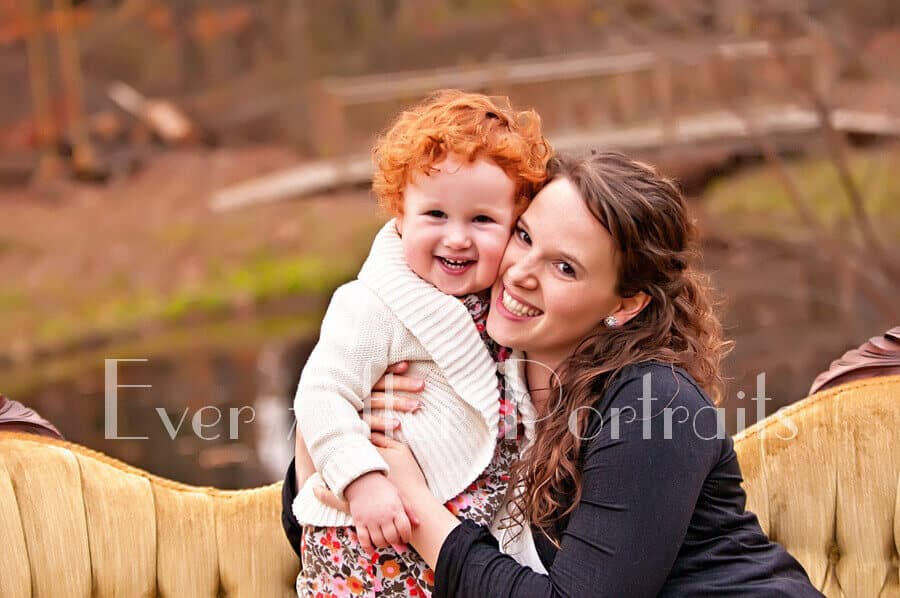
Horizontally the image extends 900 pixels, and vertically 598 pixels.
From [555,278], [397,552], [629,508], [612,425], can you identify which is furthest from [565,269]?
[397,552]

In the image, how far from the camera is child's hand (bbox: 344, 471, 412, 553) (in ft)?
4.65

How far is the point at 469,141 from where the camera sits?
1.50 metres

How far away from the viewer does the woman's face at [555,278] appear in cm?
144

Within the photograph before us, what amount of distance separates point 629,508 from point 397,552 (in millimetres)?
363

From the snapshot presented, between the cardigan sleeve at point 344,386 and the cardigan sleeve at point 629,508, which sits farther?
the cardigan sleeve at point 344,386

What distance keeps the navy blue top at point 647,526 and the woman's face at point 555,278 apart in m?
0.12

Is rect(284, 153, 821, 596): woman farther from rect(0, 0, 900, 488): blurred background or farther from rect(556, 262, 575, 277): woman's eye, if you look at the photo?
rect(0, 0, 900, 488): blurred background

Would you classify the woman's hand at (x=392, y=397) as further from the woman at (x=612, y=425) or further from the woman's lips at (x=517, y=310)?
the woman's lips at (x=517, y=310)

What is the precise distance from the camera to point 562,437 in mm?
1441

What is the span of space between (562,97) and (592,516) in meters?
4.11

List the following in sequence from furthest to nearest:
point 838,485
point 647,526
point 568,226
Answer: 1. point 838,485
2. point 568,226
3. point 647,526

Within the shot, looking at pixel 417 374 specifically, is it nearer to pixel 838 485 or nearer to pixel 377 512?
pixel 377 512

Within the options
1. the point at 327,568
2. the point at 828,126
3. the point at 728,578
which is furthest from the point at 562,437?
the point at 828,126

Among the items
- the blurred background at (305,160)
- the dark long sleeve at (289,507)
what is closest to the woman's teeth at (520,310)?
the dark long sleeve at (289,507)
